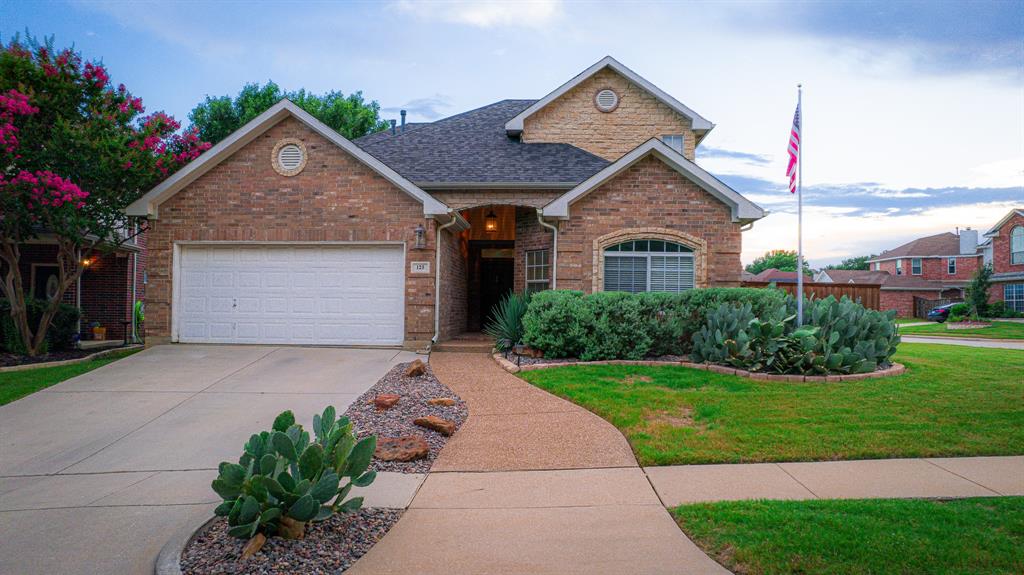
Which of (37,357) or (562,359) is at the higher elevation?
(562,359)

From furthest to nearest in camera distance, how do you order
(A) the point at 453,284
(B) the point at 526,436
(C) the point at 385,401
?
1. (A) the point at 453,284
2. (C) the point at 385,401
3. (B) the point at 526,436

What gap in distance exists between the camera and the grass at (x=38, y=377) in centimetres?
873

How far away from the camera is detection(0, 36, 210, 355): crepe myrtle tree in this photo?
A: 10.6 metres

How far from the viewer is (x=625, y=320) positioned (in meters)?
10.5

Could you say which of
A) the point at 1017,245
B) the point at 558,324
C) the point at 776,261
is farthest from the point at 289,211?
the point at 776,261

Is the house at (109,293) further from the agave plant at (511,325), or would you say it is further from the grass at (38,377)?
the agave plant at (511,325)

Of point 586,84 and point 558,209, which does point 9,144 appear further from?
point 586,84

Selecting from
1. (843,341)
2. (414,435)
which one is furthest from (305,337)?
(843,341)

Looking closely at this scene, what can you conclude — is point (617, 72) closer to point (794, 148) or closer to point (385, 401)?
point (794, 148)

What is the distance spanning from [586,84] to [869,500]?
14.5 metres

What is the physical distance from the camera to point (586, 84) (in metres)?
16.8

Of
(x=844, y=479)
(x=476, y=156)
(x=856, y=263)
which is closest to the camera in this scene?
(x=844, y=479)

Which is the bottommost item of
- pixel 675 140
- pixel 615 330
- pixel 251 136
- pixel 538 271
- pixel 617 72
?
pixel 615 330

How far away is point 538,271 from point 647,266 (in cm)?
265
